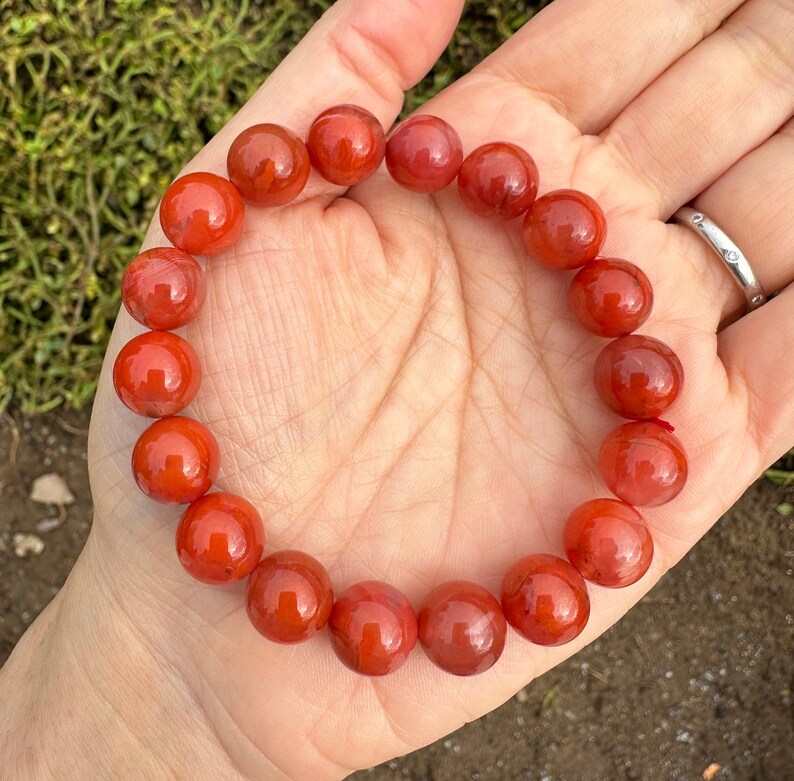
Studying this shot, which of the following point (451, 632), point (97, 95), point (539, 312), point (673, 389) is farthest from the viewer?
point (97, 95)

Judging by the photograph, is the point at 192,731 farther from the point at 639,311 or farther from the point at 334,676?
the point at 639,311

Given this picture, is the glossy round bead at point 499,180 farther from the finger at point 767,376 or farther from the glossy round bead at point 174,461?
the glossy round bead at point 174,461

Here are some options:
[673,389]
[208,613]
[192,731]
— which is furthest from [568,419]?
[192,731]

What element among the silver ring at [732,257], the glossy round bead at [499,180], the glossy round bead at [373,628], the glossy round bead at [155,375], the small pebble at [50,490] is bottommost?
the silver ring at [732,257]

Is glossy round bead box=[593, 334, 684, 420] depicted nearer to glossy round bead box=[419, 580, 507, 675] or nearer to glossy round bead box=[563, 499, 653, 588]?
glossy round bead box=[563, 499, 653, 588]

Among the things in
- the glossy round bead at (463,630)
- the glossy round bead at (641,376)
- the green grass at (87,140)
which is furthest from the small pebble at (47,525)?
the glossy round bead at (641,376)

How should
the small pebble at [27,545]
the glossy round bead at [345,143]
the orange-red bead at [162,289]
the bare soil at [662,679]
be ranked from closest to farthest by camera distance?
the orange-red bead at [162,289] < the glossy round bead at [345,143] < the bare soil at [662,679] < the small pebble at [27,545]
